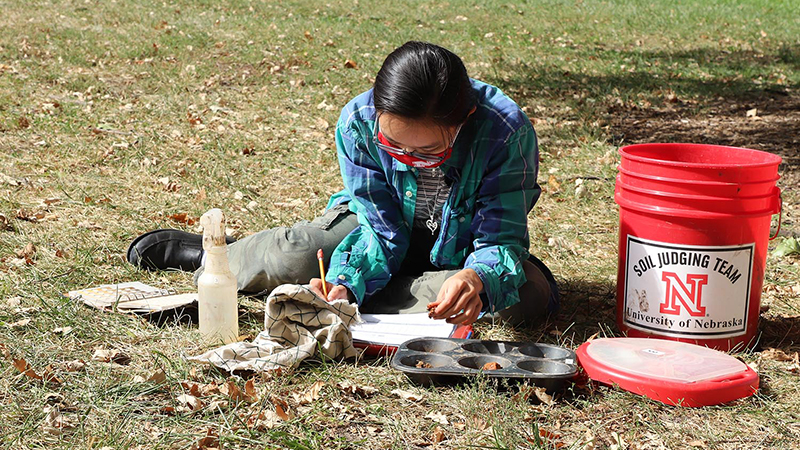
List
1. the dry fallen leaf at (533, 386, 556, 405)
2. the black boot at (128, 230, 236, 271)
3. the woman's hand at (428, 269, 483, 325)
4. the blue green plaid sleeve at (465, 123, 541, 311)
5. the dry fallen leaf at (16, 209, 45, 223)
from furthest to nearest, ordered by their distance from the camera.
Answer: the dry fallen leaf at (16, 209, 45, 223) < the black boot at (128, 230, 236, 271) < the blue green plaid sleeve at (465, 123, 541, 311) < the woman's hand at (428, 269, 483, 325) < the dry fallen leaf at (533, 386, 556, 405)

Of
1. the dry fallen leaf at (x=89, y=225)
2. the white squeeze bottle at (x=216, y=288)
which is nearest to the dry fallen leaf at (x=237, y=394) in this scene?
the white squeeze bottle at (x=216, y=288)

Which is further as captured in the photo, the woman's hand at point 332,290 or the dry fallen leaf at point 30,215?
the dry fallen leaf at point 30,215

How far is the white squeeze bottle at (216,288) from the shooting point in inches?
101

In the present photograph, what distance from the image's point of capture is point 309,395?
2.38 meters

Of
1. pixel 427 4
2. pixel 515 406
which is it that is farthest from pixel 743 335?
pixel 427 4

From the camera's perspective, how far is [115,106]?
21.7 feet

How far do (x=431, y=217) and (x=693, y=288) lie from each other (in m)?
0.93

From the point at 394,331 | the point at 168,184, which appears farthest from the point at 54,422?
the point at 168,184

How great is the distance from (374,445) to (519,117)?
4.08 feet

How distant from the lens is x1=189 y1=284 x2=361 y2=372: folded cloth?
8.19 feet

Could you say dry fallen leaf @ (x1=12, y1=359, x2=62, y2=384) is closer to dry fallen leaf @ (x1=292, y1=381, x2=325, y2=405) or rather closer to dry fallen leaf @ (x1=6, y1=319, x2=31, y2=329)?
dry fallen leaf @ (x1=6, y1=319, x2=31, y2=329)

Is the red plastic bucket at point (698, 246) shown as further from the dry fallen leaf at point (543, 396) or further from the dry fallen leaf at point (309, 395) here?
the dry fallen leaf at point (309, 395)

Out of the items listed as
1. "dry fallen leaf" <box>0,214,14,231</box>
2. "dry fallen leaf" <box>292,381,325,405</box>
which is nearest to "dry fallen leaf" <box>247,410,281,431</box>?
"dry fallen leaf" <box>292,381,325,405</box>

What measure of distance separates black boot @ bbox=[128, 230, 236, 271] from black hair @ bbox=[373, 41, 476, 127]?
134 cm
